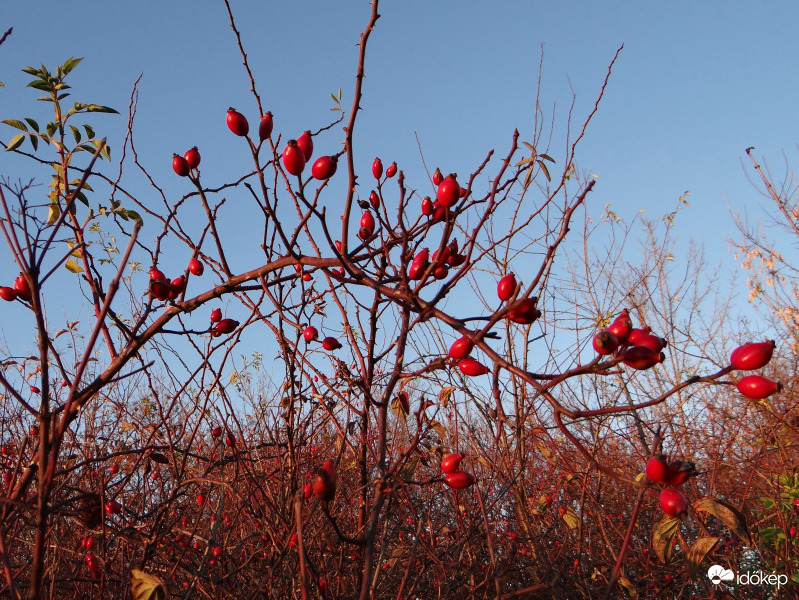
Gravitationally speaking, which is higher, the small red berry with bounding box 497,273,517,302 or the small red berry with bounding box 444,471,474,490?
the small red berry with bounding box 497,273,517,302

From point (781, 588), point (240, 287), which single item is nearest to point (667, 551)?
point (240, 287)

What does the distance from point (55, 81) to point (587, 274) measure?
3809 mm

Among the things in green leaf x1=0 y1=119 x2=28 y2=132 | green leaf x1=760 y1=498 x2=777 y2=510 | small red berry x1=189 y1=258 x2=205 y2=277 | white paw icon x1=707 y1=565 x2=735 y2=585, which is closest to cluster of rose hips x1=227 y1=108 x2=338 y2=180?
small red berry x1=189 y1=258 x2=205 y2=277

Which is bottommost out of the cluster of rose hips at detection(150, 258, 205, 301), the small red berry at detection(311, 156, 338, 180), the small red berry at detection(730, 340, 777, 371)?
the small red berry at detection(730, 340, 777, 371)

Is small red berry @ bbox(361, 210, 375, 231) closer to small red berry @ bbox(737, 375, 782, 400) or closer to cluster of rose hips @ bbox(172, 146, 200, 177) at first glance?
cluster of rose hips @ bbox(172, 146, 200, 177)

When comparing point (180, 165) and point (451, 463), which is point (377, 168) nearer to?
point (180, 165)

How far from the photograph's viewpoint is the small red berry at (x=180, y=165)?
4.17 ft

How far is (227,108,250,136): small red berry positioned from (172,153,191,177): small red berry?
0.52ft

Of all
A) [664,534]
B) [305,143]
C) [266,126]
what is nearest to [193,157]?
[266,126]

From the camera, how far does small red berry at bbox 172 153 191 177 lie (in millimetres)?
1272

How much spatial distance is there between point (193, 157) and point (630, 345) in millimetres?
1015

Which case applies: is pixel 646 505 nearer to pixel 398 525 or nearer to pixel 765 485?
pixel 765 485

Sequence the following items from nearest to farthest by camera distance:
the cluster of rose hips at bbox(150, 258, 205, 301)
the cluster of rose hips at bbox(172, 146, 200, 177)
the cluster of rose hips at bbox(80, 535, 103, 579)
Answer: the cluster of rose hips at bbox(150, 258, 205, 301) → the cluster of rose hips at bbox(172, 146, 200, 177) → the cluster of rose hips at bbox(80, 535, 103, 579)

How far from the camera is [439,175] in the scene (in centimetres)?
148
